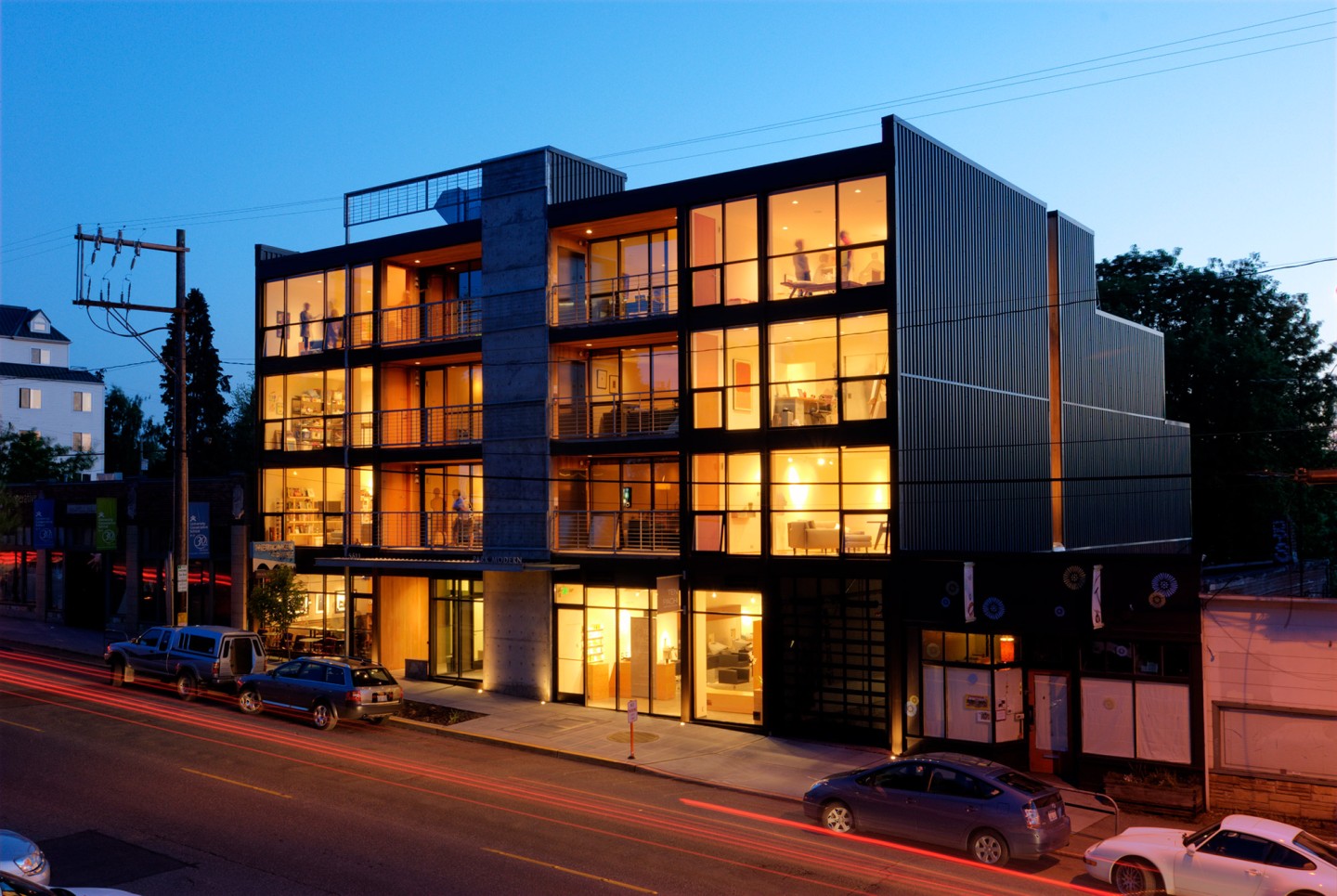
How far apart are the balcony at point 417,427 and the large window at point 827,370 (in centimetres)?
1023

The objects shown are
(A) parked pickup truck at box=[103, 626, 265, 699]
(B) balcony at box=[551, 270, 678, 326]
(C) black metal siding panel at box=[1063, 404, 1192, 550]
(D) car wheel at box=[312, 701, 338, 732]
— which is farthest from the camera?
(C) black metal siding panel at box=[1063, 404, 1192, 550]

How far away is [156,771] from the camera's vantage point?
20125mm

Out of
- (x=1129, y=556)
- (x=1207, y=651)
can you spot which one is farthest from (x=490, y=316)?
(x=1207, y=651)

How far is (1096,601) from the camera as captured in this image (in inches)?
810

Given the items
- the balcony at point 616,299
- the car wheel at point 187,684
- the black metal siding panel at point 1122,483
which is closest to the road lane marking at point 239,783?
the car wheel at point 187,684

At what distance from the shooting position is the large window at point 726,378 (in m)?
26.2

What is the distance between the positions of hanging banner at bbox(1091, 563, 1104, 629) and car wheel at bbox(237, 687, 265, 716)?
19243 mm

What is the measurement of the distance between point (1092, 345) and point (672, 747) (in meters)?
20.1

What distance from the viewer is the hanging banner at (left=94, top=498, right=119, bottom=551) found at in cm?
4019

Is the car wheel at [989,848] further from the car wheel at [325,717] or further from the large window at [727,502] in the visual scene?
the car wheel at [325,717]

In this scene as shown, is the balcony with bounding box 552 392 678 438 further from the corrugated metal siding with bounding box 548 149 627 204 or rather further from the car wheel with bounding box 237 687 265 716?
the car wheel with bounding box 237 687 265 716

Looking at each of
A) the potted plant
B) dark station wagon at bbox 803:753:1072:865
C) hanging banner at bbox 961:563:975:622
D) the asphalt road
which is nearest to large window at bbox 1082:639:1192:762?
the potted plant

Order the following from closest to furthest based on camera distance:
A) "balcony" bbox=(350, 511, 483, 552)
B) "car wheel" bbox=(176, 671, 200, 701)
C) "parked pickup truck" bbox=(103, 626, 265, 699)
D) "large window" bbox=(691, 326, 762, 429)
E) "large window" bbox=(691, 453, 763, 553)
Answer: "large window" bbox=(691, 453, 763, 553), "large window" bbox=(691, 326, 762, 429), "parked pickup truck" bbox=(103, 626, 265, 699), "car wheel" bbox=(176, 671, 200, 701), "balcony" bbox=(350, 511, 483, 552)

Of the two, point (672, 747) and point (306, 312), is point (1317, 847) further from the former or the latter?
point (306, 312)
